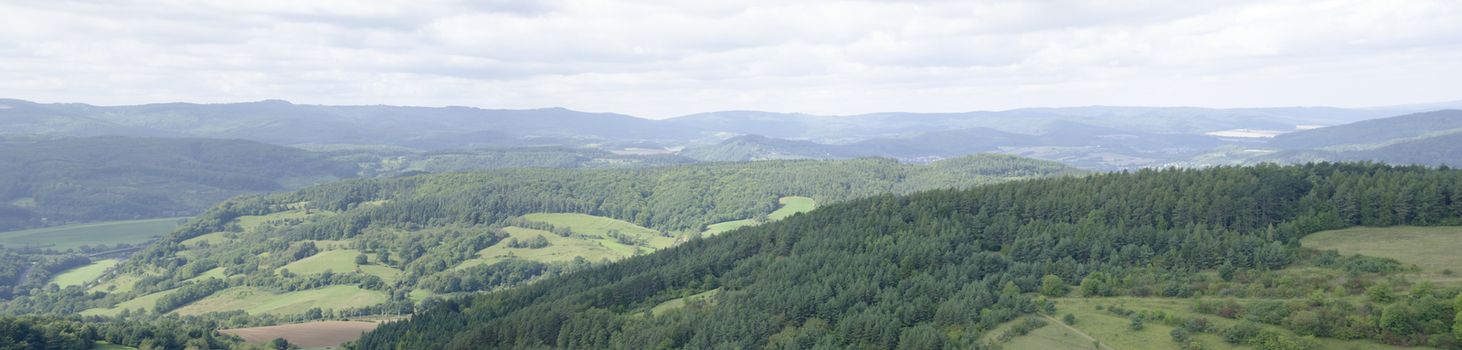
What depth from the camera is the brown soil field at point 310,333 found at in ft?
372

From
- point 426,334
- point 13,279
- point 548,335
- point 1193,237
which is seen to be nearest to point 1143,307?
point 1193,237

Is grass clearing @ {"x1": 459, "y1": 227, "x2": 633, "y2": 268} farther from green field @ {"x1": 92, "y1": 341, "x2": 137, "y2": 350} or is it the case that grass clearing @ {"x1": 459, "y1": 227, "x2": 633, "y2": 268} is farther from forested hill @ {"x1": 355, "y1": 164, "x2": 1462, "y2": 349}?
green field @ {"x1": 92, "y1": 341, "x2": 137, "y2": 350}

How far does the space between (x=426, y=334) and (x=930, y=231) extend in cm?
6108

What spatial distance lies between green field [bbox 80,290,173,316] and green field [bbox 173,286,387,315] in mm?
8099

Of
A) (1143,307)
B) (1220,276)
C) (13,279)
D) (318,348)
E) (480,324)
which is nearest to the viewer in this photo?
(1143,307)

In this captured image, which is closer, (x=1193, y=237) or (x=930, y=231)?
(x=1193, y=237)

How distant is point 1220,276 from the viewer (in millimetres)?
78062

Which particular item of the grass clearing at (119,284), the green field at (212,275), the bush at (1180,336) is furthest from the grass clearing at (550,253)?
the bush at (1180,336)

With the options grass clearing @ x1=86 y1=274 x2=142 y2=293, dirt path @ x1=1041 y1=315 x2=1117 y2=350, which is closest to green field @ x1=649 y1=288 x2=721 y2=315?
dirt path @ x1=1041 y1=315 x2=1117 y2=350

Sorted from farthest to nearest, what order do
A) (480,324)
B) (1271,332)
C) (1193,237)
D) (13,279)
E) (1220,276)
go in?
(13,279)
(480,324)
(1193,237)
(1220,276)
(1271,332)

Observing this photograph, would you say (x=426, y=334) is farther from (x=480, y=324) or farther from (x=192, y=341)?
(x=192, y=341)

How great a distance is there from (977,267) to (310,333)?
3661 inches

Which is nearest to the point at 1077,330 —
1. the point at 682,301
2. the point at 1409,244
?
the point at 1409,244

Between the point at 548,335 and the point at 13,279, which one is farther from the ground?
the point at 548,335
